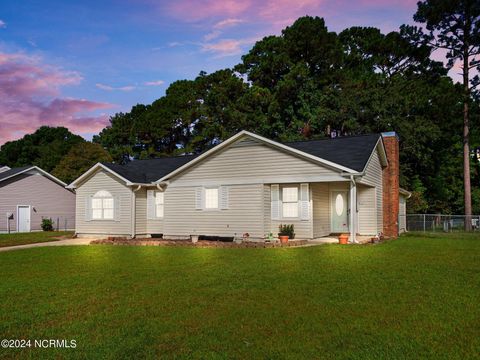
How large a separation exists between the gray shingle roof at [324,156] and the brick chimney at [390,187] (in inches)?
78.8

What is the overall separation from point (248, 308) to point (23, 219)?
31772 millimetres

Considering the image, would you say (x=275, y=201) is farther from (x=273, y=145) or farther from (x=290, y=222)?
(x=273, y=145)

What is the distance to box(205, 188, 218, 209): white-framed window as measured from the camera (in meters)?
22.3

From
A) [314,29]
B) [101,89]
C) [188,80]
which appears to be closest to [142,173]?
[101,89]


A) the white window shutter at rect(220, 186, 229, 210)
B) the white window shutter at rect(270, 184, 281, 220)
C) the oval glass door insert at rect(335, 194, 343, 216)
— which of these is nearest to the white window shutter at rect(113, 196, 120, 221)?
the white window shutter at rect(220, 186, 229, 210)

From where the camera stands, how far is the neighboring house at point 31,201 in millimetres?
33094

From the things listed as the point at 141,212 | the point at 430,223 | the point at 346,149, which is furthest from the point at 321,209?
the point at 430,223

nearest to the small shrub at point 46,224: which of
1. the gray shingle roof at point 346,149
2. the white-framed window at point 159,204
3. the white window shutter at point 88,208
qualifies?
the white window shutter at point 88,208

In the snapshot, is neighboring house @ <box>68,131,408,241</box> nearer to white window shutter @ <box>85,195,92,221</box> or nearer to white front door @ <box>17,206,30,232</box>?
white window shutter @ <box>85,195,92,221</box>

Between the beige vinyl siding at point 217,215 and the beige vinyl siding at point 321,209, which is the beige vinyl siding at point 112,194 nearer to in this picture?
the beige vinyl siding at point 217,215

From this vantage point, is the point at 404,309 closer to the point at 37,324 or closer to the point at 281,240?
the point at 37,324

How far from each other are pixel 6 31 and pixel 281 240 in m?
13.0

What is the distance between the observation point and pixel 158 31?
17.9 m

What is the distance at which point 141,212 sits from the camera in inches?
974
